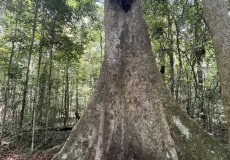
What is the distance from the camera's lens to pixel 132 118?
3.21m

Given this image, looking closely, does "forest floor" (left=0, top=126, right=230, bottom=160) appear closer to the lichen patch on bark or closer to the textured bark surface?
the lichen patch on bark

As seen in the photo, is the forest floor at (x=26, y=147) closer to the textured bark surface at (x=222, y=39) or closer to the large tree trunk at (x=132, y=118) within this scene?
the large tree trunk at (x=132, y=118)

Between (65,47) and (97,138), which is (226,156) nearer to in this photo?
(97,138)

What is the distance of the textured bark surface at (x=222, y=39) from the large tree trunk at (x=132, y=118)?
3.37ft

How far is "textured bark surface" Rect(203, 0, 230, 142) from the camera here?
2087 millimetres

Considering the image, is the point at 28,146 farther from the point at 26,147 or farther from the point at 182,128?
the point at 182,128

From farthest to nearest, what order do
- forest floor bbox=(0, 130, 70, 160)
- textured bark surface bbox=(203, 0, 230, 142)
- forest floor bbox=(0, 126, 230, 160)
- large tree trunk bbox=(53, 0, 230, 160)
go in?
forest floor bbox=(0, 130, 70, 160), forest floor bbox=(0, 126, 230, 160), large tree trunk bbox=(53, 0, 230, 160), textured bark surface bbox=(203, 0, 230, 142)

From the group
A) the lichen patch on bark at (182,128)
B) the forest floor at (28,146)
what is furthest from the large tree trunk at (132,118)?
the forest floor at (28,146)

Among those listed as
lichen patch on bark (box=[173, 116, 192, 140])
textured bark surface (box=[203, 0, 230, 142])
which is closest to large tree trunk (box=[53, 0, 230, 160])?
lichen patch on bark (box=[173, 116, 192, 140])

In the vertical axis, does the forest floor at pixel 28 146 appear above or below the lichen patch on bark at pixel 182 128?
below

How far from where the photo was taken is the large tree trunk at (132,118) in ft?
9.51

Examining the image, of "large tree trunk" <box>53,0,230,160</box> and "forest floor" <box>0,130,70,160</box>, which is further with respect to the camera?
"forest floor" <box>0,130,70,160</box>

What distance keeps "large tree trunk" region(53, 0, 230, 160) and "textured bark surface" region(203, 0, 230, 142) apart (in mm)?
1026

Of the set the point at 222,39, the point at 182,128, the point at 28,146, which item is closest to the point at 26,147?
the point at 28,146
